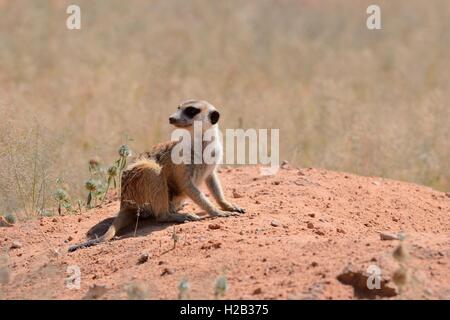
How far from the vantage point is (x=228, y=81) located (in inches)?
457

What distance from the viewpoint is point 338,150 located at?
844 centimetres

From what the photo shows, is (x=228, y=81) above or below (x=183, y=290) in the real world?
above

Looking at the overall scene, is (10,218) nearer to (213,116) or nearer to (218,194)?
(218,194)

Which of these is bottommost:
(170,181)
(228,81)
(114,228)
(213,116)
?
(114,228)

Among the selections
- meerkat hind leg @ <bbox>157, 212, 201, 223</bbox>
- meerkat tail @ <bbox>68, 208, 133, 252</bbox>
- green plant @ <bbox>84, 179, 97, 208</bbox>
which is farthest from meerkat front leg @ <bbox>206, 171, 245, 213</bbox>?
green plant @ <bbox>84, 179, 97, 208</bbox>

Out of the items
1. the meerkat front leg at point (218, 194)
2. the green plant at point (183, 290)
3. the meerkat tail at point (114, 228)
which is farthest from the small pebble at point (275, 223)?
the green plant at point (183, 290)

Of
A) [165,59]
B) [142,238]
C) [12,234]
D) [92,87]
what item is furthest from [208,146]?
[165,59]

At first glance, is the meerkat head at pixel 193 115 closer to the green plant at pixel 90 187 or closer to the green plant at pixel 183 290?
the green plant at pixel 90 187

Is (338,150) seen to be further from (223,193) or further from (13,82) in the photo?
(13,82)

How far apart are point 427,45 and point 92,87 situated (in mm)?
6565

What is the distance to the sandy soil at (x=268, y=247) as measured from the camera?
4117 millimetres

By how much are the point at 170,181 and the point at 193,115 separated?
0.58 m

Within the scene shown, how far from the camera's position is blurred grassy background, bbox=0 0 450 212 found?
827 cm

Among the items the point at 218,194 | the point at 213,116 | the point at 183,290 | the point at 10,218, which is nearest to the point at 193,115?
the point at 213,116
